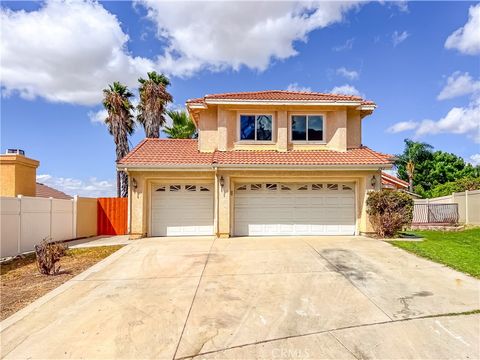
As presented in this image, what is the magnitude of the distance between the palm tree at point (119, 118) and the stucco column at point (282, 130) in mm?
13183

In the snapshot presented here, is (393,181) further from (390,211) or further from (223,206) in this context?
(223,206)

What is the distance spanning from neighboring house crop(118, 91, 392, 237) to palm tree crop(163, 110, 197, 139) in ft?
33.4

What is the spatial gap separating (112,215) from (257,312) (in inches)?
525

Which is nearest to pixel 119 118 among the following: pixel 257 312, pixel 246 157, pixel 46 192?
pixel 46 192

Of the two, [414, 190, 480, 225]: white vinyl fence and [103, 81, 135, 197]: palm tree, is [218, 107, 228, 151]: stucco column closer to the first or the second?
[103, 81, 135, 197]: palm tree

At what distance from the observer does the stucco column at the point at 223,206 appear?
12883mm

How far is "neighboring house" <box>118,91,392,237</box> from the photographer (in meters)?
13.0

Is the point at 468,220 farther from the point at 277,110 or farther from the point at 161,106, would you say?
the point at 161,106

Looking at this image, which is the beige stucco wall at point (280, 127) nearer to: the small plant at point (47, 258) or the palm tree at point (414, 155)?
the small plant at point (47, 258)

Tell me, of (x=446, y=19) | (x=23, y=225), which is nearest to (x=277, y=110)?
(x=446, y=19)

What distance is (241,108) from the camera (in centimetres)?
1426

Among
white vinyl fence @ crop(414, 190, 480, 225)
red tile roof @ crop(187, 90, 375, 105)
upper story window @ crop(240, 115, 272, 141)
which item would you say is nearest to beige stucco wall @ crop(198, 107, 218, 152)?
red tile roof @ crop(187, 90, 375, 105)

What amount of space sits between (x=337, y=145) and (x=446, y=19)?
656 centimetres

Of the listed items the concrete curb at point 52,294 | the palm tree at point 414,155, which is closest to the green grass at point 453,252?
the concrete curb at point 52,294
